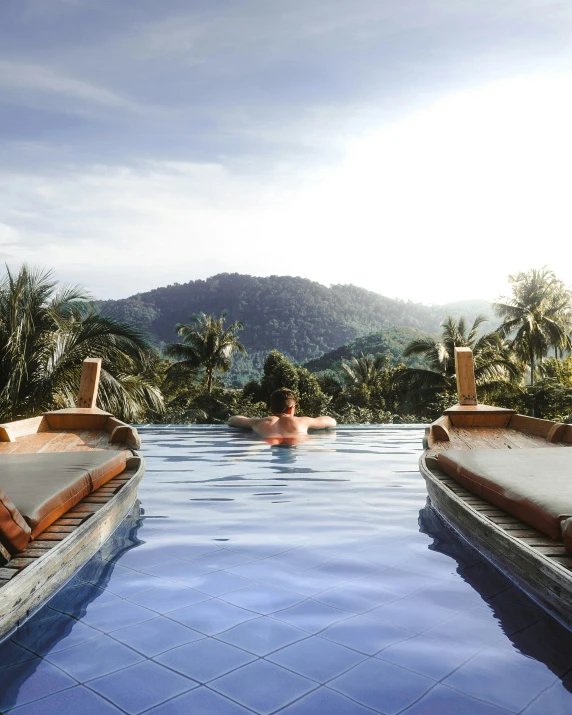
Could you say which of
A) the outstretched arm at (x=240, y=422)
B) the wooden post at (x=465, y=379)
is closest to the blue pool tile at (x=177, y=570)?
the wooden post at (x=465, y=379)

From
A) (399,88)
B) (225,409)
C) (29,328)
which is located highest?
(399,88)

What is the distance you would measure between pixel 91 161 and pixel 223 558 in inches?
459

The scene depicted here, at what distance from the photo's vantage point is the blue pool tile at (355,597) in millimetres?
2701

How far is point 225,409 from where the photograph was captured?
25.7 m

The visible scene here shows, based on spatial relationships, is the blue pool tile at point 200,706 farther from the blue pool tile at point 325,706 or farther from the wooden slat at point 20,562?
the wooden slat at point 20,562

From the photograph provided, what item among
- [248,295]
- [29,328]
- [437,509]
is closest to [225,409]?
[29,328]

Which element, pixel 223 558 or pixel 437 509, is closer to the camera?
pixel 223 558

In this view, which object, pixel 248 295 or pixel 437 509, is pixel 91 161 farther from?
pixel 248 295

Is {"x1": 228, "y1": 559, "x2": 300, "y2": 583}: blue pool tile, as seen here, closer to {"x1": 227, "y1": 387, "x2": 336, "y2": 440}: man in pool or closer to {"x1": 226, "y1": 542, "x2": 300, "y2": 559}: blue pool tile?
{"x1": 226, "y1": 542, "x2": 300, "y2": 559}: blue pool tile

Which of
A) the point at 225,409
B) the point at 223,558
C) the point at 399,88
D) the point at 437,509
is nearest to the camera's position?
the point at 223,558

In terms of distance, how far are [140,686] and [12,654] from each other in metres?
0.58

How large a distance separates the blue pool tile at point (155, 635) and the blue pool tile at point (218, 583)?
1.25 ft

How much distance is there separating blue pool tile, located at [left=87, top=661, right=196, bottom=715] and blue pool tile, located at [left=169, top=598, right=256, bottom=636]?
360mm

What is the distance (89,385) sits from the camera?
7.41 metres
